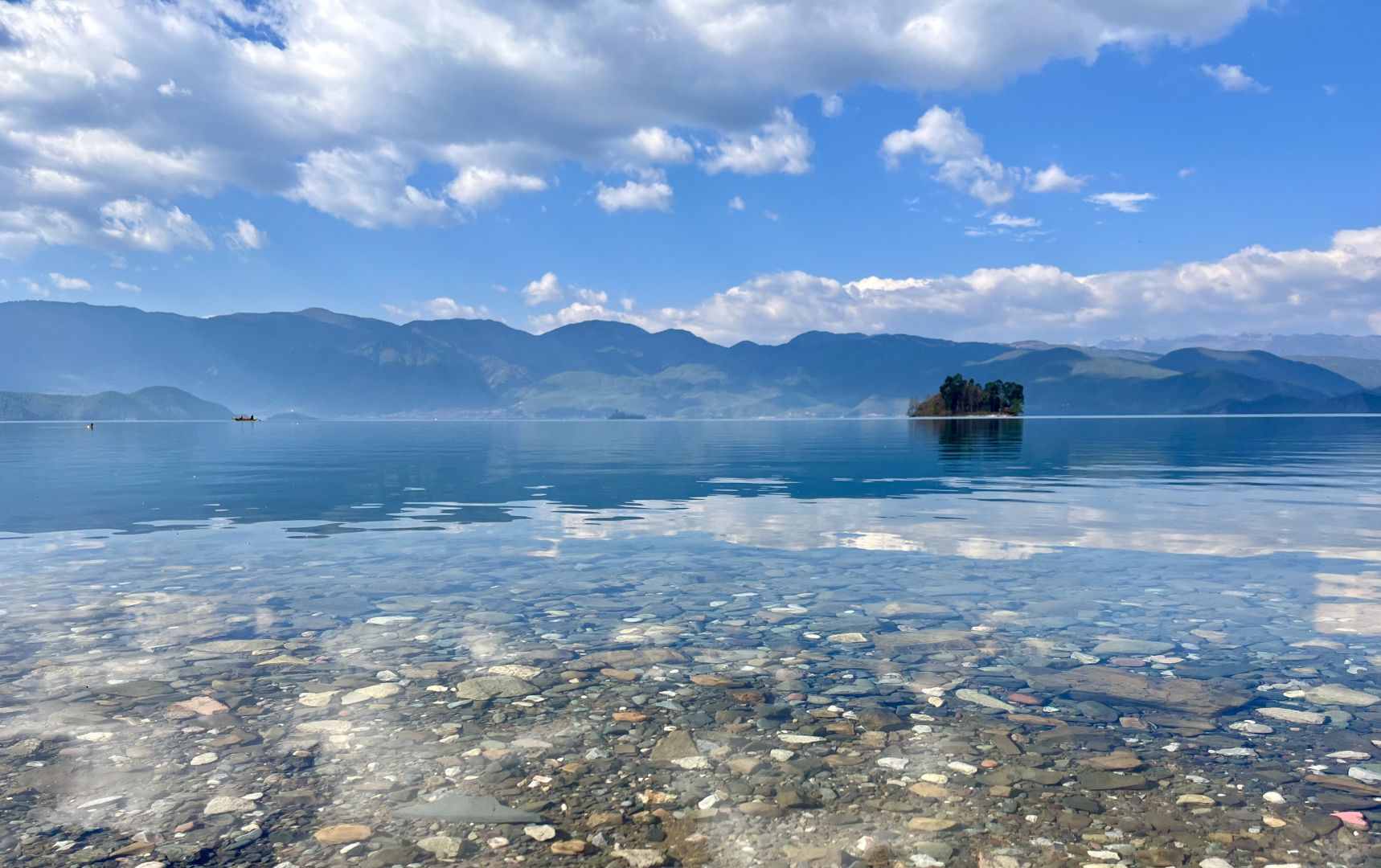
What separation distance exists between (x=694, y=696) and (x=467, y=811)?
4271 millimetres

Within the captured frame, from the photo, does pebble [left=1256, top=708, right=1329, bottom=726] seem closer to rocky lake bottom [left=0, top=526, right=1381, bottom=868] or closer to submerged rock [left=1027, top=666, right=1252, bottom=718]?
rocky lake bottom [left=0, top=526, right=1381, bottom=868]

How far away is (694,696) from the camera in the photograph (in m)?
12.1

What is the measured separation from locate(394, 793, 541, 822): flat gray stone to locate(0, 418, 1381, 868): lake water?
0.17ft

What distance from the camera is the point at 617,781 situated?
927 cm

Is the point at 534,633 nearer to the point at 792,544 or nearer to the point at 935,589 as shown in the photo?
the point at 935,589

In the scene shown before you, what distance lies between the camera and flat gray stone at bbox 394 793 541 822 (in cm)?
840

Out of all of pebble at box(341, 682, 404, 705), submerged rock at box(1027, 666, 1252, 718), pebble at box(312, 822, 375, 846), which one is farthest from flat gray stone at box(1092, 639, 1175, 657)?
pebble at box(312, 822, 375, 846)

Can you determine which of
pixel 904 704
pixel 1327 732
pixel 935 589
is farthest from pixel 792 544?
pixel 1327 732

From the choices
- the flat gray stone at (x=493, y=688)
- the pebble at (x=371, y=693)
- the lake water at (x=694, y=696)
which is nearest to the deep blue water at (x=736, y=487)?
the lake water at (x=694, y=696)

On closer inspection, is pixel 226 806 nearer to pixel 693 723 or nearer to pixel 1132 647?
pixel 693 723

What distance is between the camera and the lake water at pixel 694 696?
8.14m

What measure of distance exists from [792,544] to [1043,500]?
746 inches

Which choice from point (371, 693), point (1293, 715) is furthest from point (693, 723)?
point (1293, 715)

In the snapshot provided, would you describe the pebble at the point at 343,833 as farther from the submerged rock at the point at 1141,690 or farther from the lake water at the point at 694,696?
the submerged rock at the point at 1141,690
